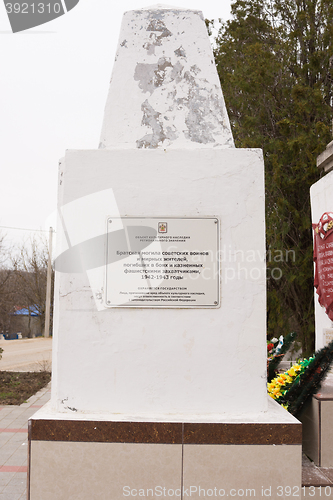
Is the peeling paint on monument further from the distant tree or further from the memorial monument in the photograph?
the distant tree

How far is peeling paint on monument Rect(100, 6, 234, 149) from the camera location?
2.46 m

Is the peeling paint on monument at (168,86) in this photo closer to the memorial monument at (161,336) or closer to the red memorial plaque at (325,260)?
the memorial monument at (161,336)

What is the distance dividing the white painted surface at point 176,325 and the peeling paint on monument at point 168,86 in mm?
233

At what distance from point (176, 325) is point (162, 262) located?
1.08 ft

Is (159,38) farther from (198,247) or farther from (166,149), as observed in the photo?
(198,247)

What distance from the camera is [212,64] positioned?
8.43ft

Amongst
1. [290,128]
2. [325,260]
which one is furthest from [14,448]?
[290,128]

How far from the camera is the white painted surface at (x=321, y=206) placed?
4.43m

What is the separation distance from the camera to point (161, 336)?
220 centimetres

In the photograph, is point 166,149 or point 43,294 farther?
point 43,294

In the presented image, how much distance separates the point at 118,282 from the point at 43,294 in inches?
1321

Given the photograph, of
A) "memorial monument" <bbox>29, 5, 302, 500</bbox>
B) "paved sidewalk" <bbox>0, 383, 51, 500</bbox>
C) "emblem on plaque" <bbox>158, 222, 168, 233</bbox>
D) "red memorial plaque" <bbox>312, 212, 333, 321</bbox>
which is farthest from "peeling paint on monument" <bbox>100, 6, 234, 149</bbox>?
"paved sidewalk" <bbox>0, 383, 51, 500</bbox>

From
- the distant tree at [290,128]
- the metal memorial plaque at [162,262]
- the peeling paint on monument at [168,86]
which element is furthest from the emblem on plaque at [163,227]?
the distant tree at [290,128]

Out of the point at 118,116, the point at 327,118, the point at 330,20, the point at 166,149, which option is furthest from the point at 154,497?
the point at 330,20
